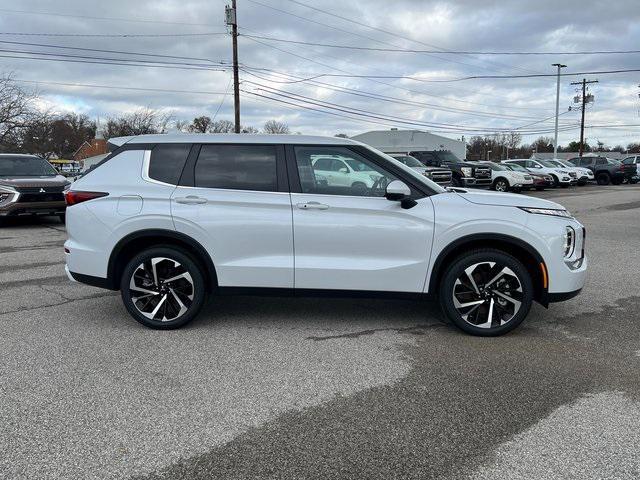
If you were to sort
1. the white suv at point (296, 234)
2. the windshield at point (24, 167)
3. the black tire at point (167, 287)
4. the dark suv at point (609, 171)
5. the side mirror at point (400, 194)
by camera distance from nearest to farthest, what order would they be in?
the side mirror at point (400, 194)
the white suv at point (296, 234)
the black tire at point (167, 287)
the windshield at point (24, 167)
the dark suv at point (609, 171)

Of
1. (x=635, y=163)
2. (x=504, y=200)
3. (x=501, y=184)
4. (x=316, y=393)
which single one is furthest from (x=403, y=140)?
(x=316, y=393)

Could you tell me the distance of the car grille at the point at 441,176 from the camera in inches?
818

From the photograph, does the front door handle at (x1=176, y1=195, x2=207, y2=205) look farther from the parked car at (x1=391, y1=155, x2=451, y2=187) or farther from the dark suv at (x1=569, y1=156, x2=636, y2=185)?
the dark suv at (x1=569, y1=156, x2=636, y2=185)

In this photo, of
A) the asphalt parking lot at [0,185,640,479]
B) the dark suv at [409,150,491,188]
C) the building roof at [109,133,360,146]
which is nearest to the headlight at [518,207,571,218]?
the asphalt parking lot at [0,185,640,479]

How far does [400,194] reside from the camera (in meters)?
4.66

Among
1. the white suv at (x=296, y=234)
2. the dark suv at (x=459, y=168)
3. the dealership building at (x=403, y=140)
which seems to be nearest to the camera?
the white suv at (x=296, y=234)

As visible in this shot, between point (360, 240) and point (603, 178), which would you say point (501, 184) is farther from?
point (360, 240)

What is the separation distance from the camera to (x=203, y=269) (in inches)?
198

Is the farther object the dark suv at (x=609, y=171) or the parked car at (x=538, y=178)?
the dark suv at (x=609, y=171)

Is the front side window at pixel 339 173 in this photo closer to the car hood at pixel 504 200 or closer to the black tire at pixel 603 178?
the car hood at pixel 504 200

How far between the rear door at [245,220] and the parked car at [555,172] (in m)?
28.8

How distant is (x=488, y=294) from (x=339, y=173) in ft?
5.70

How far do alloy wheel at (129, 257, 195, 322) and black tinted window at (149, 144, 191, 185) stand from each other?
0.77 meters

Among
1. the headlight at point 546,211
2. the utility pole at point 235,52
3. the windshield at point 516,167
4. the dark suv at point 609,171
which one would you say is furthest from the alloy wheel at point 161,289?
the dark suv at point 609,171
